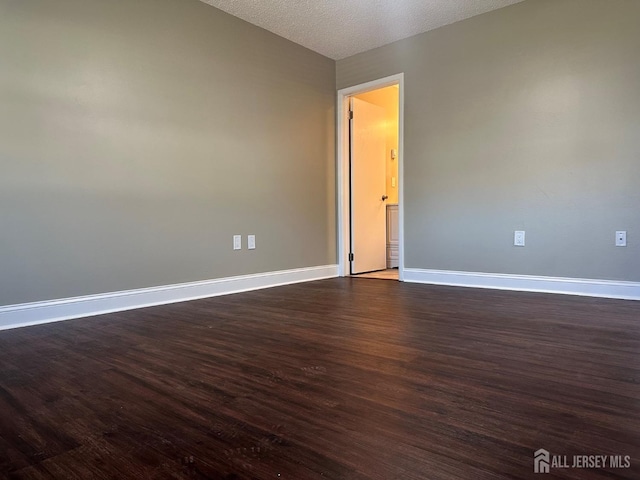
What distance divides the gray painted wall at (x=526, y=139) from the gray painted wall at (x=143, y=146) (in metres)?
1.20

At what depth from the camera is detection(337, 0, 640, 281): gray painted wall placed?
288cm

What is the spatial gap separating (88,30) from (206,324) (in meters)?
1.95

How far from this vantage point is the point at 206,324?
7.59ft

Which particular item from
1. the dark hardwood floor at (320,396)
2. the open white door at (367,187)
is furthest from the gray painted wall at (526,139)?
the dark hardwood floor at (320,396)

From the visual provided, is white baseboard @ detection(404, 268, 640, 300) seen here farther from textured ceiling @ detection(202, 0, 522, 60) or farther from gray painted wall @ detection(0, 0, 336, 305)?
textured ceiling @ detection(202, 0, 522, 60)

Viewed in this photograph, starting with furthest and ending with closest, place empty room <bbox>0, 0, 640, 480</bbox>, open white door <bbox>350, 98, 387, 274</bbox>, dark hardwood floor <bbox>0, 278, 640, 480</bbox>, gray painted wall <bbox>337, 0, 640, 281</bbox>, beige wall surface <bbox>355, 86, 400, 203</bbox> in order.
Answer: beige wall surface <bbox>355, 86, 400, 203</bbox>
open white door <bbox>350, 98, 387, 274</bbox>
gray painted wall <bbox>337, 0, 640, 281</bbox>
empty room <bbox>0, 0, 640, 480</bbox>
dark hardwood floor <bbox>0, 278, 640, 480</bbox>

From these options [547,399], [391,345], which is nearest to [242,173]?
[391,345]

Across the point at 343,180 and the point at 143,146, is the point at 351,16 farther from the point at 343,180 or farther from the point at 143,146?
the point at 143,146

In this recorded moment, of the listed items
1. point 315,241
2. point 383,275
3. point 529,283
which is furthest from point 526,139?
point 315,241

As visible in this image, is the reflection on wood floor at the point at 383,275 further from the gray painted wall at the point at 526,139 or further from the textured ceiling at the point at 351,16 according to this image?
the textured ceiling at the point at 351,16

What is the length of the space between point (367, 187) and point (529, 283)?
6.77ft

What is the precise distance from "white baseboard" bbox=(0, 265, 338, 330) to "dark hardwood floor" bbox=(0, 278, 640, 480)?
0.45 ft

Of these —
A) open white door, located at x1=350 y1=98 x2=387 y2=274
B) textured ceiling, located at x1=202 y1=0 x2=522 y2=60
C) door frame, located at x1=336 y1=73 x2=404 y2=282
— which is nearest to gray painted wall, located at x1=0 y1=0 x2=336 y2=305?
textured ceiling, located at x1=202 y1=0 x2=522 y2=60

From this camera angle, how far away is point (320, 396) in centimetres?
131
